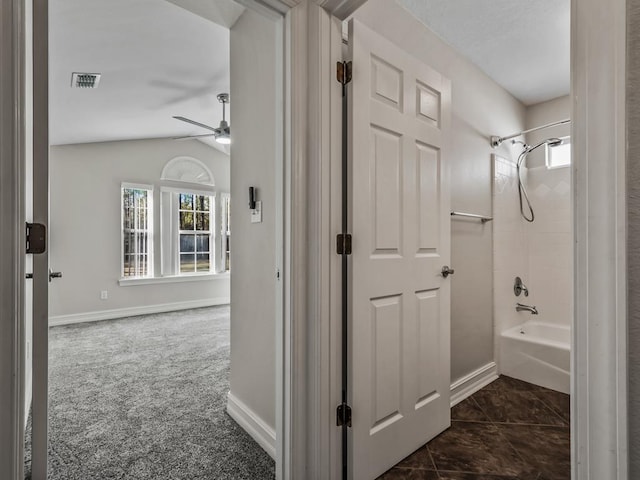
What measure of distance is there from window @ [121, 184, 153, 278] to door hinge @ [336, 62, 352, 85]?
4893 mm

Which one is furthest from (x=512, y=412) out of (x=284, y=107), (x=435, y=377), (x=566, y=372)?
(x=284, y=107)

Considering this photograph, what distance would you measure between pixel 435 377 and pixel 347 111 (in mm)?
1467

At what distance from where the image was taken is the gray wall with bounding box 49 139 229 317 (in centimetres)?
471

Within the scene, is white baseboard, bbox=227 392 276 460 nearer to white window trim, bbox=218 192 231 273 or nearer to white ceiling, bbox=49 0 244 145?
white ceiling, bbox=49 0 244 145

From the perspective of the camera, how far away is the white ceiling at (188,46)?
207 cm

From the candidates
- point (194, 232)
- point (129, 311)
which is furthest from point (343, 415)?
point (194, 232)

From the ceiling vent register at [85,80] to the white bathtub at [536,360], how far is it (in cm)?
408

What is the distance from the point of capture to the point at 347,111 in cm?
146

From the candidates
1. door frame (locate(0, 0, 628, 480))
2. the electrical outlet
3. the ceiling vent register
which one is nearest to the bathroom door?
door frame (locate(0, 0, 628, 480))

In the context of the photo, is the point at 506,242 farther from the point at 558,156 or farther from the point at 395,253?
the point at 395,253

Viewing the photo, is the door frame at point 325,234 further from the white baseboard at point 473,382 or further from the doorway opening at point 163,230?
the white baseboard at point 473,382

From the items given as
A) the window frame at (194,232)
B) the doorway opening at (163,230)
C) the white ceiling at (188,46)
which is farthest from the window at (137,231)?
the white ceiling at (188,46)

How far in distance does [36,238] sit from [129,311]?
4.91m

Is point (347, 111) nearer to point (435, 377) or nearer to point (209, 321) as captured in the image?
point (435, 377)
